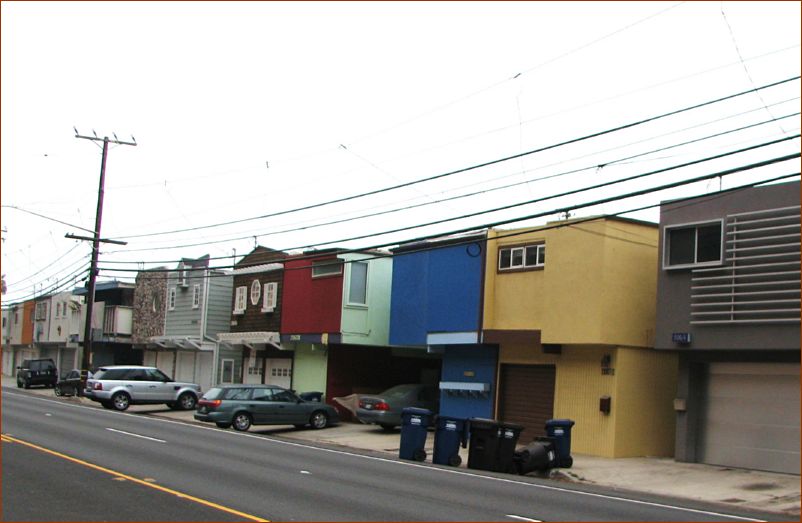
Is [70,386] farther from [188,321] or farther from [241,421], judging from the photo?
[241,421]

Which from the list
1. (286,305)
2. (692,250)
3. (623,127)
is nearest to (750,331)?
(692,250)

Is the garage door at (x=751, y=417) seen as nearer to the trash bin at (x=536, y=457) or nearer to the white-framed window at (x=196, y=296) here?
the trash bin at (x=536, y=457)

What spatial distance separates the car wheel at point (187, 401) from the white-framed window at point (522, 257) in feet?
53.9

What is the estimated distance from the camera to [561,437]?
2009cm

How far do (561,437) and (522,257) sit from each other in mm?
6846

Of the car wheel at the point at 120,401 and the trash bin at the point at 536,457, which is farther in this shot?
the car wheel at the point at 120,401

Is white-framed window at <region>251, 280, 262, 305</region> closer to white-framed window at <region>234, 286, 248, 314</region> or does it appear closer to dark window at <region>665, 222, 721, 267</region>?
white-framed window at <region>234, 286, 248, 314</region>

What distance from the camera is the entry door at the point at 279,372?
36.5 m

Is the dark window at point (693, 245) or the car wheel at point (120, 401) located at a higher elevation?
the dark window at point (693, 245)

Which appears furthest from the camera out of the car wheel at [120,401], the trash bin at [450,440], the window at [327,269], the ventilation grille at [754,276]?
the car wheel at [120,401]

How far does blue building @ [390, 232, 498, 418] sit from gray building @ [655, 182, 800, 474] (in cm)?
655

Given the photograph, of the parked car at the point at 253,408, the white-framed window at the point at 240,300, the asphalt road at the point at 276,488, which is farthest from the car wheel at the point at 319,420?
the white-framed window at the point at 240,300

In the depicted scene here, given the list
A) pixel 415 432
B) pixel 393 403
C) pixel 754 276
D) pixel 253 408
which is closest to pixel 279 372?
pixel 253 408

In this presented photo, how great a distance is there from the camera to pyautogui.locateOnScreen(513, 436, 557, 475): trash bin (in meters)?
19.2
